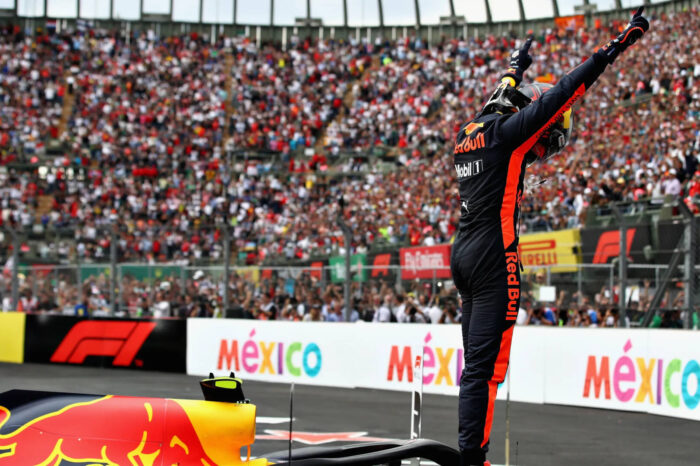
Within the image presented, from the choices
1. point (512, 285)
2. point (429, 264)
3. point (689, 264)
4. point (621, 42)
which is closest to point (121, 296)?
point (429, 264)

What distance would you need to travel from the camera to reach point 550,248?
14.0 metres

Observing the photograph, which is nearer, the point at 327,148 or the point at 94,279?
the point at 94,279

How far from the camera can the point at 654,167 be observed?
17.2 metres

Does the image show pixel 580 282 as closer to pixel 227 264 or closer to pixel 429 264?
pixel 429 264

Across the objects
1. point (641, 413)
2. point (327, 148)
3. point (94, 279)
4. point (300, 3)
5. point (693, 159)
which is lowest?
point (641, 413)

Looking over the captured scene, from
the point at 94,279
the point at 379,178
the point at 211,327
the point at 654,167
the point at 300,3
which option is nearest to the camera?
the point at 211,327

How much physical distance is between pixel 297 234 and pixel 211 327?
209 cm

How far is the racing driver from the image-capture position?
387 cm

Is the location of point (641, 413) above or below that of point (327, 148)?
below

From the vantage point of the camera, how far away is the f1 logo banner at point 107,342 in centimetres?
1447

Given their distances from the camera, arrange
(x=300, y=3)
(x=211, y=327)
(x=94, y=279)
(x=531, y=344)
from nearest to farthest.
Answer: (x=531, y=344) → (x=211, y=327) → (x=94, y=279) → (x=300, y=3)

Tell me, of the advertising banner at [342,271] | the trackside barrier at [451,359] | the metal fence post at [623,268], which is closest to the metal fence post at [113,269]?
the trackside barrier at [451,359]

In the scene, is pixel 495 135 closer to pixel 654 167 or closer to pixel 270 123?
pixel 654 167

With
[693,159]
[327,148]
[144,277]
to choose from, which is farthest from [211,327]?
[327,148]
